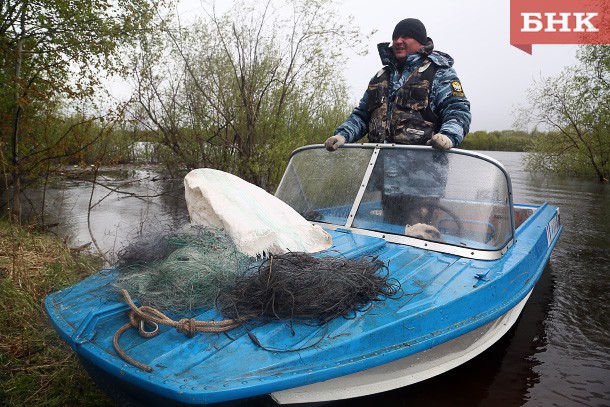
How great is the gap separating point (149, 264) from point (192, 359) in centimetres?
110

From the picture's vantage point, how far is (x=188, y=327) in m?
2.06

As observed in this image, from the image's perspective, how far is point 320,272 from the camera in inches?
94.7

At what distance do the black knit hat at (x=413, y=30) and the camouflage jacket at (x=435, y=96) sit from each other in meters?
0.11

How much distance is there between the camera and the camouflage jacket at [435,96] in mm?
3734

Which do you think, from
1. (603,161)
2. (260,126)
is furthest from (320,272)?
(603,161)

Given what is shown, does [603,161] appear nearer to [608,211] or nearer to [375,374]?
[608,211]

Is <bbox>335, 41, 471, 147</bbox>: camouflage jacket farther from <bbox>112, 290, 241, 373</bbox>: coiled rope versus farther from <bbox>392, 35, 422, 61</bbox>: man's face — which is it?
<bbox>112, 290, 241, 373</bbox>: coiled rope

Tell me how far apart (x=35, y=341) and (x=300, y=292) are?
2371 mm

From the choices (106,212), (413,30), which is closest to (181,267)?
(413,30)

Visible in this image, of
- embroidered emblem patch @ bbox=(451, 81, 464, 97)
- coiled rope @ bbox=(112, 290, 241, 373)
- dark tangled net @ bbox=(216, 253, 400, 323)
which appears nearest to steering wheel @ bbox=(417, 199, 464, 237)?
dark tangled net @ bbox=(216, 253, 400, 323)

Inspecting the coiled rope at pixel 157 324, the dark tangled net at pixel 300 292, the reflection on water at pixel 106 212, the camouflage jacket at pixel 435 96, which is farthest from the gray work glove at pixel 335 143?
the reflection on water at pixel 106 212

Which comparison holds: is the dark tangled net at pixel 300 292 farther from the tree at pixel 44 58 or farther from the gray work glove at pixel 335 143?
the tree at pixel 44 58

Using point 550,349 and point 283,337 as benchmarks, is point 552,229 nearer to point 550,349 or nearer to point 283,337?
point 550,349

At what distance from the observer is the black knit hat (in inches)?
162
